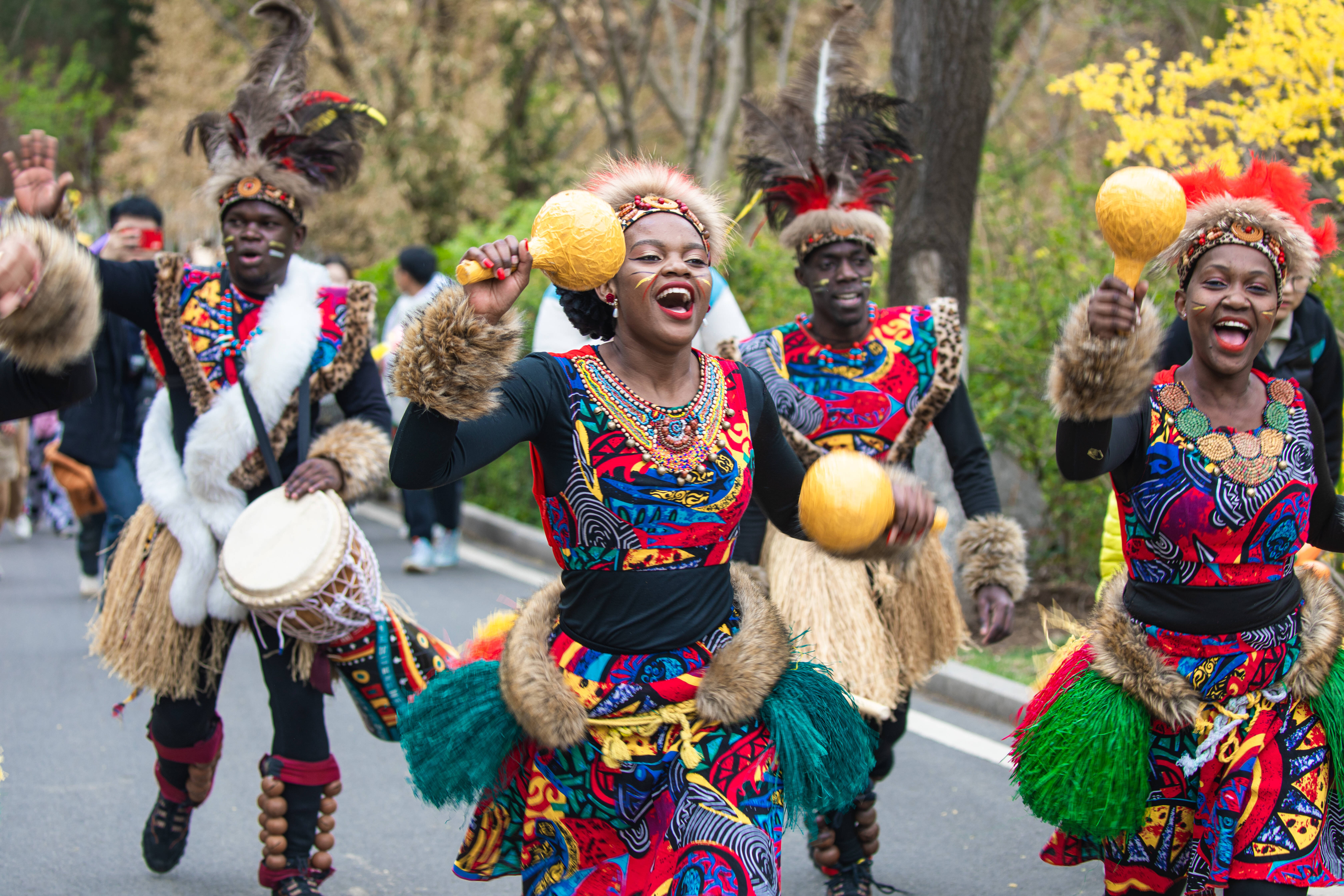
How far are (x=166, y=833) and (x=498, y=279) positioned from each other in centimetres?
259

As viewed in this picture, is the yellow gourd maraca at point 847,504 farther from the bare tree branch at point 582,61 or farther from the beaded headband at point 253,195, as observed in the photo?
the bare tree branch at point 582,61

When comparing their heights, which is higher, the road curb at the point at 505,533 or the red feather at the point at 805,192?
the red feather at the point at 805,192

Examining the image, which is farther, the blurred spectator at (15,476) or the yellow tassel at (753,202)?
the blurred spectator at (15,476)

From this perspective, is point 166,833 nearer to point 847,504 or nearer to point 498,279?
point 498,279

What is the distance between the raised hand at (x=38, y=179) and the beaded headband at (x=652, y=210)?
129cm

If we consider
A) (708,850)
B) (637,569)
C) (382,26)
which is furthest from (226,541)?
(382,26)

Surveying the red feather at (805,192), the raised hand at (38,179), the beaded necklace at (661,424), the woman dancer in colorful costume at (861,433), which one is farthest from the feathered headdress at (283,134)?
the beaded necklace at (661,424)

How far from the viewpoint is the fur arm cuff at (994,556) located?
12.2 feet

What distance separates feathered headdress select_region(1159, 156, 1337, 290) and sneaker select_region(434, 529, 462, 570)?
23.2 feet

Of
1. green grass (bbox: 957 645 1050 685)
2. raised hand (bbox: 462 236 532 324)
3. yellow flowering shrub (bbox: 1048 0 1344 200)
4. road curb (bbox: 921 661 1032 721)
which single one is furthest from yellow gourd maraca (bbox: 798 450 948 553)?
green grass (bbox: 957 645 1050 685)

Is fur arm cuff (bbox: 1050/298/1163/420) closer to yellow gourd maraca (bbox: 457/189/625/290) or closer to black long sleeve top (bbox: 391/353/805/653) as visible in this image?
black long sleeve top (bbox: 391/353/805/653)

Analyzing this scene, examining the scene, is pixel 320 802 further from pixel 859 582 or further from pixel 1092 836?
pixel 1092 836

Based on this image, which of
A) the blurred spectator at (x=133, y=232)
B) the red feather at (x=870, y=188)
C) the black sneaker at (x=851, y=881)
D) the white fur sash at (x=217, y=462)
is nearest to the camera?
the white fur sash at (x=217, y=462)

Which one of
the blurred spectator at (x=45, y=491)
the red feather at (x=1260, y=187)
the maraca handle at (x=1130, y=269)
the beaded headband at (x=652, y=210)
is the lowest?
the blurred spectator at (x=45, y=491)
